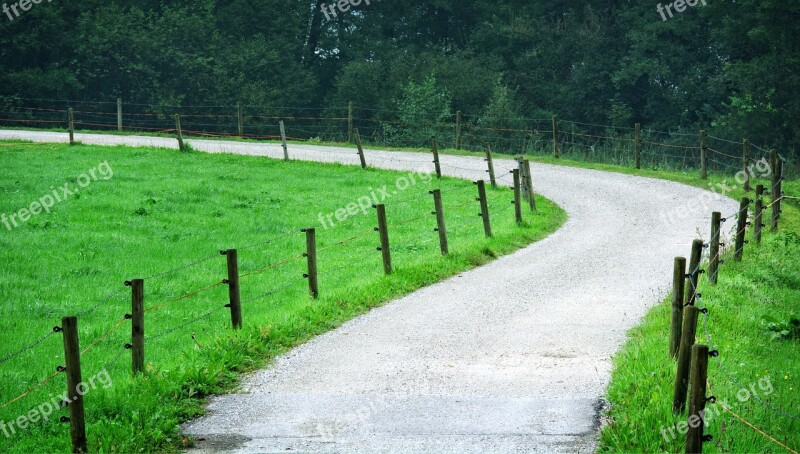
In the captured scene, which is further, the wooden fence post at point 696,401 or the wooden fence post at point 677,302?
the wooden fence post at point 677,302

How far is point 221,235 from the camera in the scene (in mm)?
19719

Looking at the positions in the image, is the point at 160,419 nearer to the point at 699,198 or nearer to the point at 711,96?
the point at 699,198

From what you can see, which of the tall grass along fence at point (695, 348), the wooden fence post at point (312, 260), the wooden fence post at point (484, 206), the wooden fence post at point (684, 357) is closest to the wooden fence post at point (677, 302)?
the tall grass along fence at point (695, 348)

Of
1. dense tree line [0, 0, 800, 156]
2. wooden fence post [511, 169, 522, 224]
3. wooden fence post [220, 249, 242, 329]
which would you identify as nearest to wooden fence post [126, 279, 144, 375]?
wooden fence post [220, 249, 242, 329]

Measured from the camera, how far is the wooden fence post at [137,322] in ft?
29.3

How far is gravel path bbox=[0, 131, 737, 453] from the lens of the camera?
7.78 m

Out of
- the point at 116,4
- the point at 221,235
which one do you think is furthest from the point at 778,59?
the point at 116,4

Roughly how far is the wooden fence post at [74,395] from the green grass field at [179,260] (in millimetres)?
125

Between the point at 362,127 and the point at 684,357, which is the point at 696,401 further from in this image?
the point at 362,127

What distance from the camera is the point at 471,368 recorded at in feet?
31.9

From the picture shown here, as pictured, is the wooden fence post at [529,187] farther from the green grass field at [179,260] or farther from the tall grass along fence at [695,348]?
the tall grass along fence at [695,348]

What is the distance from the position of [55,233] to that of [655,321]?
12.7m

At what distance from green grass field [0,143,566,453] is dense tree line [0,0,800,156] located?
60.9 ft

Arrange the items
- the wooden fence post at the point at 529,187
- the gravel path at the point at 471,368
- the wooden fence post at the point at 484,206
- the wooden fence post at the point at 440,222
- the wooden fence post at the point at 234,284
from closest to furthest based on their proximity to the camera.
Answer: the gravel path at the point at 471,368, the wooden fence post at the point at 234,284, the wooden fence post at the point at 440,222, the wooden fence post at the point at 484,206, the wooden fence post at the point at 529,187
